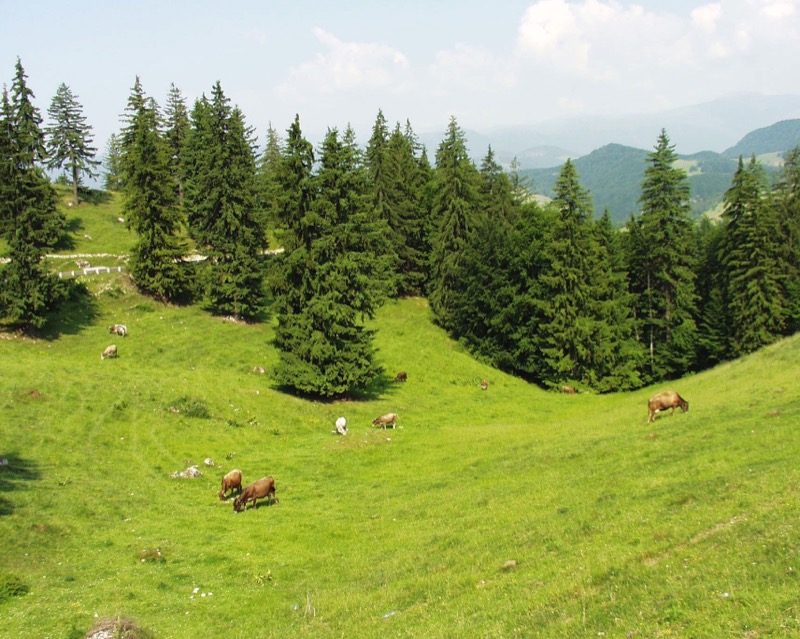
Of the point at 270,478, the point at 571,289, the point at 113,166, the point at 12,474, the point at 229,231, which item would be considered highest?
the point at 113,166

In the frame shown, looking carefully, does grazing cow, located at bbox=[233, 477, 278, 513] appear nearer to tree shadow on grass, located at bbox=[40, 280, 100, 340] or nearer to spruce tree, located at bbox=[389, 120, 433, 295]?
tree shadow on grass, located at bbox=[40, 280, 100, 340]

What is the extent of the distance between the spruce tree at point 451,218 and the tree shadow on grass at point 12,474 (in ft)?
166

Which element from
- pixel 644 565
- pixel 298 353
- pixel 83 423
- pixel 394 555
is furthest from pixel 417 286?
pixel 644 565

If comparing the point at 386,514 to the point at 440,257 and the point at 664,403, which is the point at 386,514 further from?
the point at 440,257

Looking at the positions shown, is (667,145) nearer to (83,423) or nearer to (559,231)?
(559,231)

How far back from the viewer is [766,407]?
23469 millimetres

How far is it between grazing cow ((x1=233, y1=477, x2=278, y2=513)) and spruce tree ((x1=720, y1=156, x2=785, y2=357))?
5326 cm

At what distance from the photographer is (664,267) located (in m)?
60.4

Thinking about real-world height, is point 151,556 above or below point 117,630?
below

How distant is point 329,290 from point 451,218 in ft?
108

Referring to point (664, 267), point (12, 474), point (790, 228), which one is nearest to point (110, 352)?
point (12, 474)

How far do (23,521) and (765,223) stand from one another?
65.4 m

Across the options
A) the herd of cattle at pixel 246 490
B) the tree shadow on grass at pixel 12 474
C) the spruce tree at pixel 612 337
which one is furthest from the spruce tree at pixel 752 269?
the tree shadow on grass at pixel 12 474

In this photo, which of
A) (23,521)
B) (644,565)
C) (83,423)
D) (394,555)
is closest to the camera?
(644,565)
